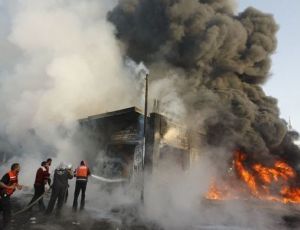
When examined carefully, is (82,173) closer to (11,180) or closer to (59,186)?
(59,186)

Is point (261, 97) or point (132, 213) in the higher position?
point (261, 97)

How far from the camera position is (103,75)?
23.3 meters

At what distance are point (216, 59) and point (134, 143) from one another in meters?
11.5

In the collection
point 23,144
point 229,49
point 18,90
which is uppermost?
point 229,49

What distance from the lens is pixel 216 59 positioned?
78.8 ft

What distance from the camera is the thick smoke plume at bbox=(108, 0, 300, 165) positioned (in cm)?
1992

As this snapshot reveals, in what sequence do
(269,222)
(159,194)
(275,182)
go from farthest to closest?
(275,182)
(159,194)
(269,222)

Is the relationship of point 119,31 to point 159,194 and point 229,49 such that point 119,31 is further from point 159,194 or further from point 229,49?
point 159,194

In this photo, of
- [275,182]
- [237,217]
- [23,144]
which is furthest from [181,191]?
[23,144]

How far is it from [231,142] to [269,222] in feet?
34.2

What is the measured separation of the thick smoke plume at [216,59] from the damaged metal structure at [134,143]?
251cm

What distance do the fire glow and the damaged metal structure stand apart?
10.3 ft

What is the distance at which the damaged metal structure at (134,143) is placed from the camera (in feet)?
53.0

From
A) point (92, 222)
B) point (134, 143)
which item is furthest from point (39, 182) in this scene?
point (134, 143)
